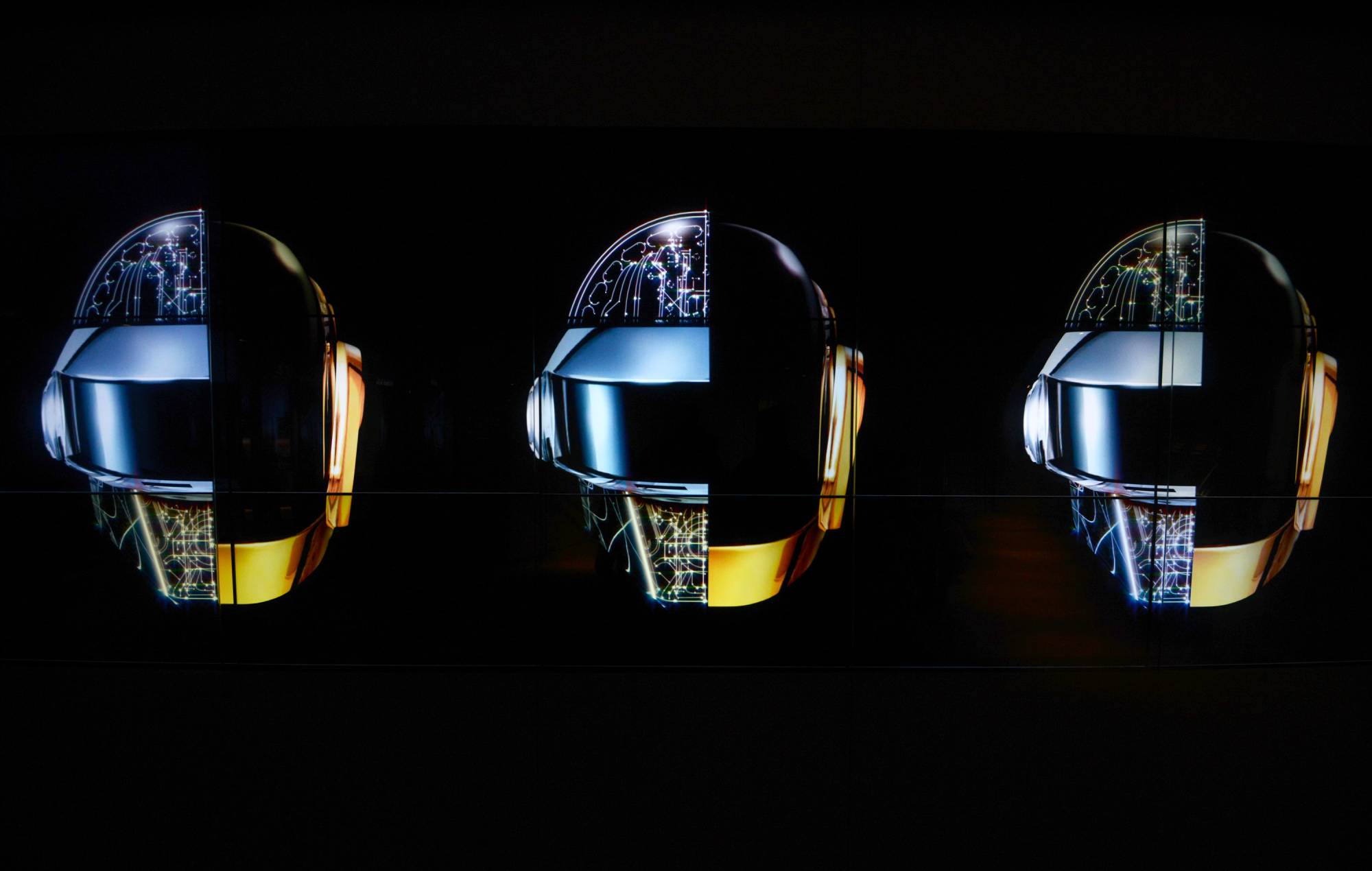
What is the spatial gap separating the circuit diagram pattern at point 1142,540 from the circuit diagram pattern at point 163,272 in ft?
16.9

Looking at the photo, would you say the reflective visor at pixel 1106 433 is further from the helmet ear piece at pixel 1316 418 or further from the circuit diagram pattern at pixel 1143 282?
the helmet ear piece at pixel 1316 418

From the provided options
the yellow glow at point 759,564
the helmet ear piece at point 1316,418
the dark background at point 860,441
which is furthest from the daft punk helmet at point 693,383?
the helmet ear piece at point 1316,418

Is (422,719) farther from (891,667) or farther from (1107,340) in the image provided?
(1107,340)

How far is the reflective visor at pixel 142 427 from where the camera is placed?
326cm

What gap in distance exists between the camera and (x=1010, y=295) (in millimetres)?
3277

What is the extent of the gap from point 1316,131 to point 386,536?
5.51 meters

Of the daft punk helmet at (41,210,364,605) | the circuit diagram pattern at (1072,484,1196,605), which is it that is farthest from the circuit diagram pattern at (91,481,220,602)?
the circuit diagram pattern at (1072,484,1196,605)

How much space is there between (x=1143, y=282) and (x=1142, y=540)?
1.47 metres

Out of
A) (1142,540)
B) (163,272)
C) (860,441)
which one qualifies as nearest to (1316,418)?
(1142,540)

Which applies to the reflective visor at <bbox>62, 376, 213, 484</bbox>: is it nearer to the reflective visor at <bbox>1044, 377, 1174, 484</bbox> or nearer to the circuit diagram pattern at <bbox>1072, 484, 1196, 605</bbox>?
the reflective visor at <bbox>1044, 377, 1174, 484</bbox>

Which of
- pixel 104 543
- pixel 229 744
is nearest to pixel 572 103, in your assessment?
pixel 104 543

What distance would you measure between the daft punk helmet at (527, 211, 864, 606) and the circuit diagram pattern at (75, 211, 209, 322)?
206cm

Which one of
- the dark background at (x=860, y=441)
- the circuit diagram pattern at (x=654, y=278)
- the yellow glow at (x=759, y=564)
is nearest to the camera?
the dark background at (x=860, y=441)

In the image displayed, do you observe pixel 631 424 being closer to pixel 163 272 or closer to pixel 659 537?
pixel 659 537
